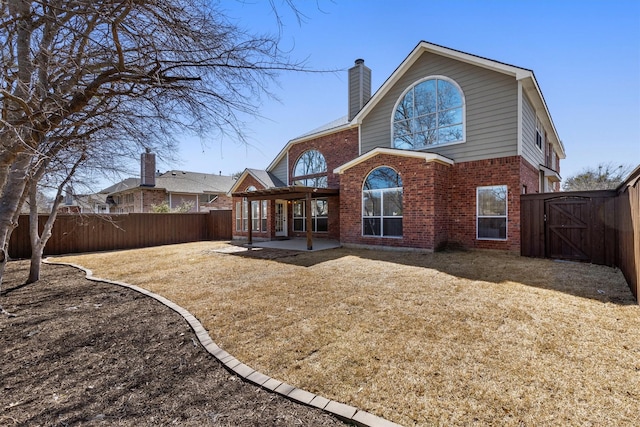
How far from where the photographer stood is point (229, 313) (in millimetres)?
4551

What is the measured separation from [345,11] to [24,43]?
3395 millimetres

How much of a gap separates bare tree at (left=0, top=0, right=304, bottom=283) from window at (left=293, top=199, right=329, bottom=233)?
38.0 feet

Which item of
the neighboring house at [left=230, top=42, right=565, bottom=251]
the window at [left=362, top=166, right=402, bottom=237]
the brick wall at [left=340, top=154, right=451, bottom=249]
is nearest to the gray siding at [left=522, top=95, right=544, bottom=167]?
the neighboring house at [left=230, top=42, right=565, bottom=251]

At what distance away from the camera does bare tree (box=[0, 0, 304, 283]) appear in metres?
2.69

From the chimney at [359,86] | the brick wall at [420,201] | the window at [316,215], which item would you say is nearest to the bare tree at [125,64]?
the brick wall at [420,201]

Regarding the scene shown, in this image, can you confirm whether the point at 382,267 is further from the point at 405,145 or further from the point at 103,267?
the point at 103,267

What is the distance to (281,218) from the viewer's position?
54.9ft

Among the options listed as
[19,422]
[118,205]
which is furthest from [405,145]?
[118,205]

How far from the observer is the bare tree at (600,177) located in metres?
23.5

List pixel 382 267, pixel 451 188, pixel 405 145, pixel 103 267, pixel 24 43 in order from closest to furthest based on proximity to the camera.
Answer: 1. pixel 24 43
2. pixel 382 267
3. pixel 103 267
4. pixel 451 188
5. pixel 405 145

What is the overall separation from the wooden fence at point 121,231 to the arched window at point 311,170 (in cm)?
563

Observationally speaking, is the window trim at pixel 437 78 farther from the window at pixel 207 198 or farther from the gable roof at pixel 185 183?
the window at pixel 207 198

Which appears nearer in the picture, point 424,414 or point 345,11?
point 424,414

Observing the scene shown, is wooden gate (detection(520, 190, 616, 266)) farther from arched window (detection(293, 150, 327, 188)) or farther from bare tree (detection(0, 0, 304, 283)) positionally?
bare tree (detection(0, 0, 304, 283))
